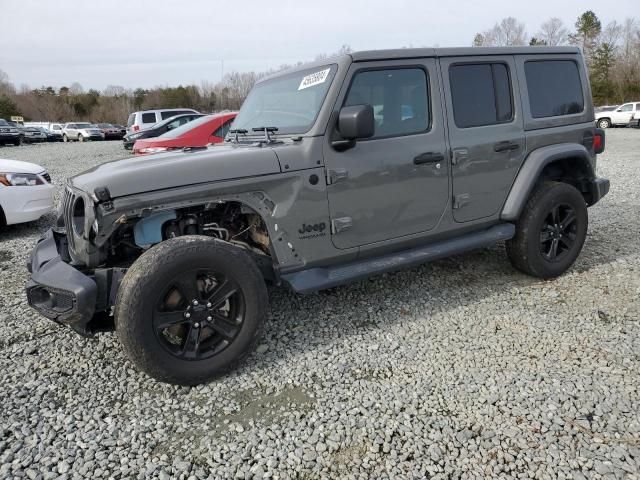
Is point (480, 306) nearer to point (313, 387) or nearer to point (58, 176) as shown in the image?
point (313, 387)

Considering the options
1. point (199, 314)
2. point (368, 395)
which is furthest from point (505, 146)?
point (199, 314)

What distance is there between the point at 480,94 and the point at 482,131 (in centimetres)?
32

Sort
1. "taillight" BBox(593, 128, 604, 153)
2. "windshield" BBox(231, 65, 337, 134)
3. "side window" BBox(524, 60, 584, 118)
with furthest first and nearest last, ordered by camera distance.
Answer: "taillight" BBox(593, 128, 604, 153) → "side window" BBox(524, 60, 584, 118) → "windshield" BBox(231, 65, 337, 134)

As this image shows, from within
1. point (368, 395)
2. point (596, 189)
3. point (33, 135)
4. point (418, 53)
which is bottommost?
point (368, 395)

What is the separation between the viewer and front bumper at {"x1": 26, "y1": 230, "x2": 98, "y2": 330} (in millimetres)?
2680

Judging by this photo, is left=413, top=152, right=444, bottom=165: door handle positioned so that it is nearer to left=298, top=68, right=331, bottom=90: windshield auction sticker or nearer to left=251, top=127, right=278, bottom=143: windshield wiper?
left=298, top=68, right=331, bottom=90: windshield auction sticker

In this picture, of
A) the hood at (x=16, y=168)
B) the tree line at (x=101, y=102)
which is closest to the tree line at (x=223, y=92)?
the tree line at (x=101, y=102)

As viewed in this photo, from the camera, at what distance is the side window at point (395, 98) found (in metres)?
3.39

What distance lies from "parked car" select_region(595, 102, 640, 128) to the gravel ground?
28.8 metres

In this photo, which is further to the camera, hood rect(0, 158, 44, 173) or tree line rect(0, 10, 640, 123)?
tree line rect(0, 10, 640, 123)

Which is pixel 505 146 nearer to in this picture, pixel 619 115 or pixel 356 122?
pixel 356 122

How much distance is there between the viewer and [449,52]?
3.76 m

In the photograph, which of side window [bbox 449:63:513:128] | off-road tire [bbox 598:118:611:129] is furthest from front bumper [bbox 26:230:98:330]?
off-road tire [bbox 598:118:611:129]

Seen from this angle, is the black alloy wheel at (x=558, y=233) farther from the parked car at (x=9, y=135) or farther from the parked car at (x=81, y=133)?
the parked car at (x=81, y=133)
